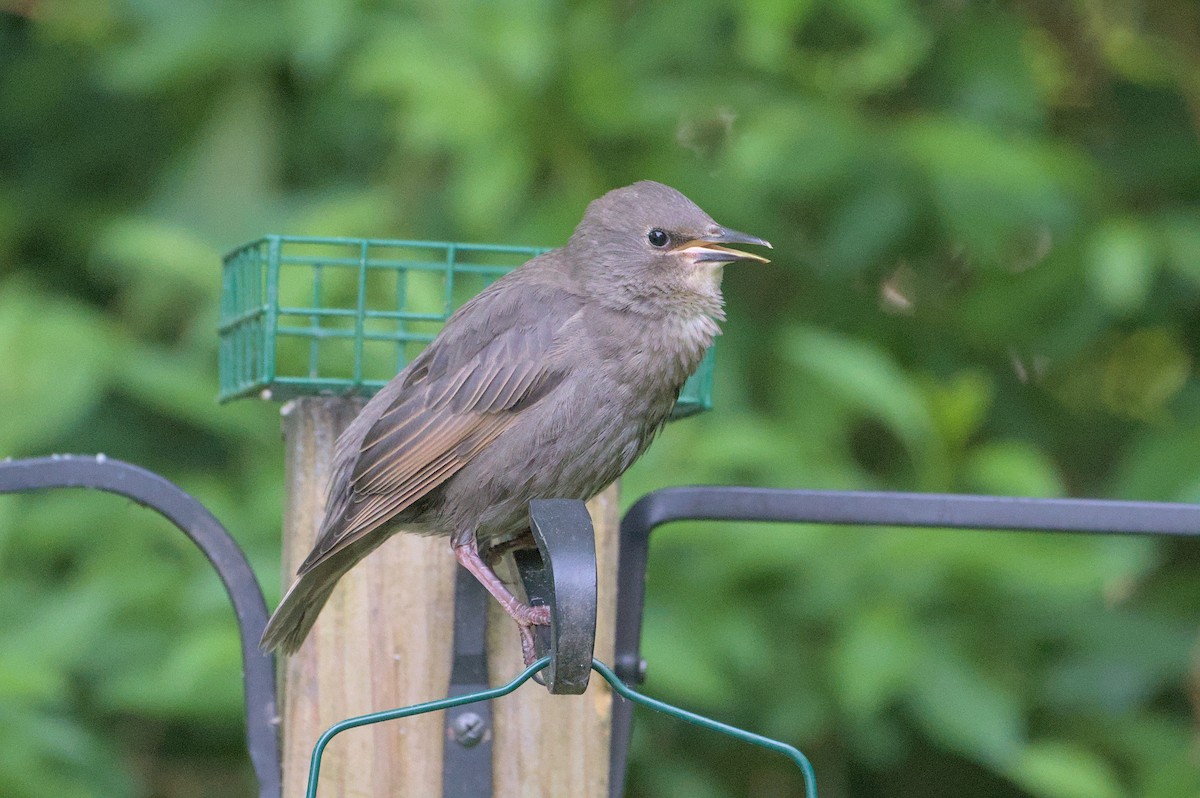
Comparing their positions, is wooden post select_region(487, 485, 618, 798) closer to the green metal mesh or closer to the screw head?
the screw head

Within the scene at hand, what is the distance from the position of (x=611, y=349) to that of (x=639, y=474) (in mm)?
1071

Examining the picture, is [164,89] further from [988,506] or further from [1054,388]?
[988,506]

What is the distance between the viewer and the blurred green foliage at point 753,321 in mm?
4191

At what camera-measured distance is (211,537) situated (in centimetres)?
279

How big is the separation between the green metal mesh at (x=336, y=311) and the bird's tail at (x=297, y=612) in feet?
1.61

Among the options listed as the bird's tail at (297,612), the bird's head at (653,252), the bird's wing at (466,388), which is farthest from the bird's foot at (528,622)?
the bird's head at (653,252)

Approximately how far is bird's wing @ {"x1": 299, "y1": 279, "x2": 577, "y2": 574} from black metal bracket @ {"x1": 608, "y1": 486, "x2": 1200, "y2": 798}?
17.2 inches

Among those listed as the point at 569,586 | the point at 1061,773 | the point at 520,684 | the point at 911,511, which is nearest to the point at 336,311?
the point at 911,511

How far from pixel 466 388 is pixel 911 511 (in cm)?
97

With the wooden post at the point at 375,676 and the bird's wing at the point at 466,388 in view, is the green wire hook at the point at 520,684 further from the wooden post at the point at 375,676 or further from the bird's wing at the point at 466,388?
the bird's wing at the point at 466,388

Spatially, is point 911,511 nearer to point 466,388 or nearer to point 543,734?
point 543,734

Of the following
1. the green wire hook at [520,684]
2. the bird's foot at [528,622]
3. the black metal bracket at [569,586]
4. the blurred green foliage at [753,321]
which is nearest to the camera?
the black metal bracket at [569,586]

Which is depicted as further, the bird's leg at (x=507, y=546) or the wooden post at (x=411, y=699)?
the bird's leg at (x=507, y=546)

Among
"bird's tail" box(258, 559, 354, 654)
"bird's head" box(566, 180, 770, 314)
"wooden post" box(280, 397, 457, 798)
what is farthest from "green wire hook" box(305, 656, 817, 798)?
"bird's head" box(566, 180, 770, 314)
